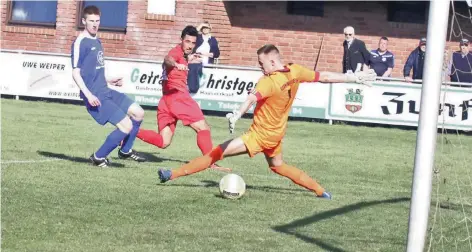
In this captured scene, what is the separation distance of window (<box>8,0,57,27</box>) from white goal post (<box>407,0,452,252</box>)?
24.0 m

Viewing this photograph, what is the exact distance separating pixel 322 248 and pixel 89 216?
6.98 ft

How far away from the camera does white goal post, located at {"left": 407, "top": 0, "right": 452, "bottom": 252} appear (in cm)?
714

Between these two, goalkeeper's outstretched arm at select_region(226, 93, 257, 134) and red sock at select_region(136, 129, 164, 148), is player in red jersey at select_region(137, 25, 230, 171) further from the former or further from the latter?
goalkeeper's outstretched arm at select_region(226, 93, 257, 134)

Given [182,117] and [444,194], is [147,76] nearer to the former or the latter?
[182,117]

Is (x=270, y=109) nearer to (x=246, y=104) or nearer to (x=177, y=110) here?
(x=246, y=104)

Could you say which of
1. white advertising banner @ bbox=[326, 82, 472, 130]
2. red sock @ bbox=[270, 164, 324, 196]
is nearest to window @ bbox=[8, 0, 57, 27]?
white advertising banner @ bbox=[326, 82, 472, 130]

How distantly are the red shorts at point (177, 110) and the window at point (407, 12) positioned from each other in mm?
14260

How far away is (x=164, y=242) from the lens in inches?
354

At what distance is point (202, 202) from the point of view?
37.2 ft

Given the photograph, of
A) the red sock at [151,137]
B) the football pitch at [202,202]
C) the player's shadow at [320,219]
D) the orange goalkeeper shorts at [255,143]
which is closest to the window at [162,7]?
the football pitch at [202,202]

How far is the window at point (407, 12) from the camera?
27.8 metres

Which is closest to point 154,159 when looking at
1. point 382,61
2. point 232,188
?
point 232,188

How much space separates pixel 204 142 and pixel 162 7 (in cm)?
1509

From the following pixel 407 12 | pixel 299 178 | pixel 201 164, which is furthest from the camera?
pixel 407 12
